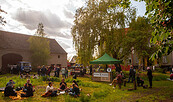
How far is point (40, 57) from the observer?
3609cm

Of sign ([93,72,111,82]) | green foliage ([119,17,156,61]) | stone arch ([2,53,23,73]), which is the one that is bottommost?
sign ([93,72,111,82])

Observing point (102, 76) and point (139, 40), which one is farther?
point (139, 40)

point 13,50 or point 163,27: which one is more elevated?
point 13,50

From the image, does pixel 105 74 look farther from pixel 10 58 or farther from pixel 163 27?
pixel 10 58

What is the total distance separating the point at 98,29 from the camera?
21.2 metres

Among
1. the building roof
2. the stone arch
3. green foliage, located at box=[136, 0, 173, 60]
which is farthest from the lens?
the building roof

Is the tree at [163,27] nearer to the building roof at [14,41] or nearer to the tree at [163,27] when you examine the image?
the tree at [163,27]

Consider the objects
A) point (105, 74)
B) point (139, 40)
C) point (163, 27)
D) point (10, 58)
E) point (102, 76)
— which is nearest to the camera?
point (163, 27)

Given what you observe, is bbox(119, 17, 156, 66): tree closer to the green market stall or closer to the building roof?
the green market stall

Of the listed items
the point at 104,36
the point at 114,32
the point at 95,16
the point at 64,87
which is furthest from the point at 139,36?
the point at 64,87

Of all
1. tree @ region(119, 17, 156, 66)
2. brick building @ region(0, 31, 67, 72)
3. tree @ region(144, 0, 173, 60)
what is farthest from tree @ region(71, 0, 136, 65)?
brick building @ region(0, 31, 67, 72)

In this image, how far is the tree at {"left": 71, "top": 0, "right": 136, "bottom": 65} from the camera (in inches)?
819

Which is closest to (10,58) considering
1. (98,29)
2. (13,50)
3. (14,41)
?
(13,50)

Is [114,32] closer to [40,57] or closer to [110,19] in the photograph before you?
[110,19]
